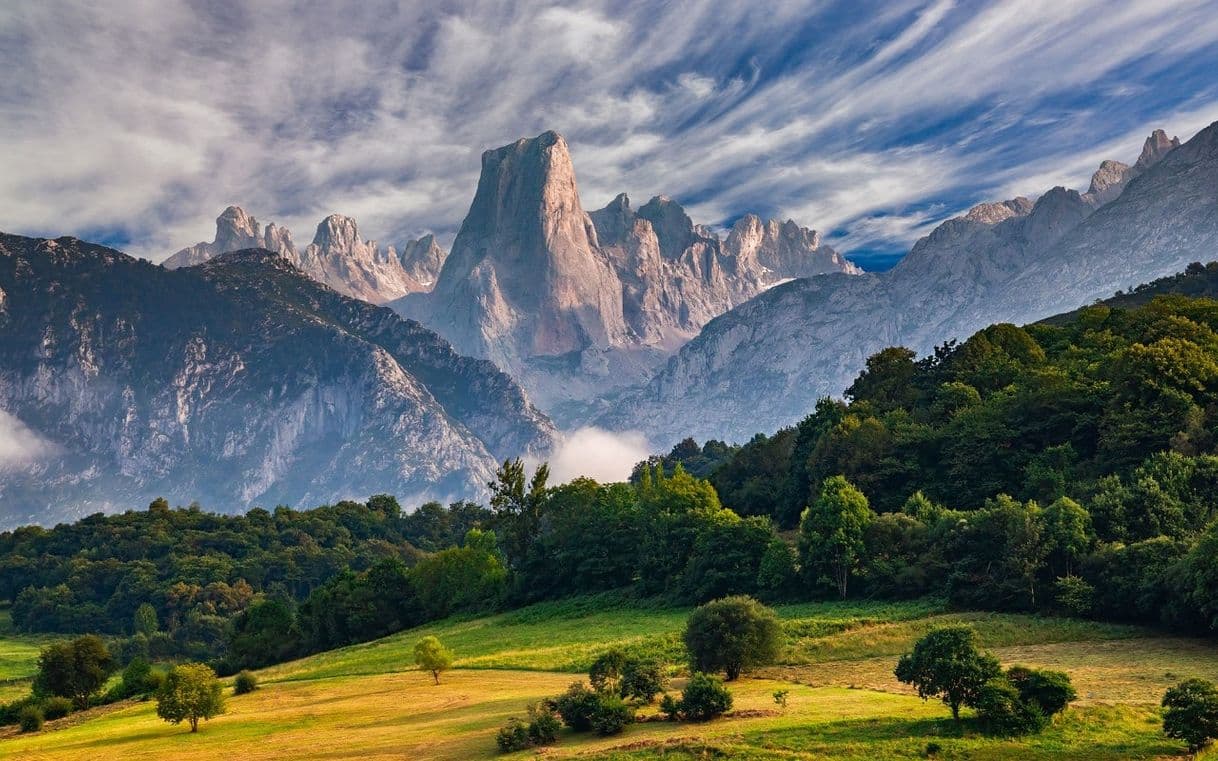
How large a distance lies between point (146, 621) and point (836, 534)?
356ft

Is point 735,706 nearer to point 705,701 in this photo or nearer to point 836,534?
point 705,701

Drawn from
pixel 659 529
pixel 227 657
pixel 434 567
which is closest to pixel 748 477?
pixel 659 529

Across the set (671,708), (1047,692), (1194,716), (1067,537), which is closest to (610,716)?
(671,708)

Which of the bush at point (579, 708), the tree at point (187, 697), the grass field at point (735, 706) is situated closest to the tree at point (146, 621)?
the grass field at point (735, 706)

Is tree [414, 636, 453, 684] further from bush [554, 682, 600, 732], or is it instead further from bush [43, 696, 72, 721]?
bush [43, 696, 72, 721]

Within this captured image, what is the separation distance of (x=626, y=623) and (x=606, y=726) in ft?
134

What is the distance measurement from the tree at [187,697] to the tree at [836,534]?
158ft

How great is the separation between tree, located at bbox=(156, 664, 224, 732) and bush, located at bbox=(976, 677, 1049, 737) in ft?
132

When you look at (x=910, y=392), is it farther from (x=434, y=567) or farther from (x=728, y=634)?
(x=728, y=634)

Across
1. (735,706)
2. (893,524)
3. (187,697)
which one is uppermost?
(893,524)

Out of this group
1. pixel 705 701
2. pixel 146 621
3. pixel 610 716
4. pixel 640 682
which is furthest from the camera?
pixel 146 621

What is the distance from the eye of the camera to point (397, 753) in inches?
1537

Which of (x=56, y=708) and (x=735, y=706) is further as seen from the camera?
(x=56, y=708)

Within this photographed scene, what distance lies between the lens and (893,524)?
78.5 metres
